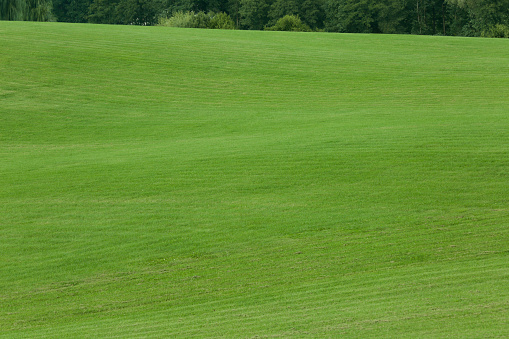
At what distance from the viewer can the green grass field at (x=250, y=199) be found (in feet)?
35.0

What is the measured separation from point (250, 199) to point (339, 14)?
68386 millimetres

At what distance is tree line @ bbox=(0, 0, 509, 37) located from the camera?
71.7 m

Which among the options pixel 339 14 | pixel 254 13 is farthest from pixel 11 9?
pixel 339 14

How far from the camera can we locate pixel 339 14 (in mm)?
80188

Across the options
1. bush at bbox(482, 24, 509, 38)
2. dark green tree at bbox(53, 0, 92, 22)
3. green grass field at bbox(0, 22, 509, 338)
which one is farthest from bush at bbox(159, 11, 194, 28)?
green grass field at bbox(0, 22, 509, 338)

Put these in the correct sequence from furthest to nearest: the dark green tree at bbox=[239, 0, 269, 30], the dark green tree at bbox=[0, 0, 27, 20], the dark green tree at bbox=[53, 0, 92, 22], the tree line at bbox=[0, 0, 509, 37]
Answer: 1. the dark green tree at bbox=[53, 0, 92, 22]
2. the dark green tree at bbox=[239, 0, 269, 30]
3. the tree line at bbox=[0, 0, 509, 37]
4. the dark green tree at bbox=[0, 0, 27, 20]

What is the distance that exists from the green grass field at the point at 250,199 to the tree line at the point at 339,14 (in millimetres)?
41791

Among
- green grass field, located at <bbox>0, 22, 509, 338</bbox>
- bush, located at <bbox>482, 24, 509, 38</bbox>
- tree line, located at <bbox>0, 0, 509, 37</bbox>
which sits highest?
tree line, located at <bbox>0, 0, 509, 37</bbox>

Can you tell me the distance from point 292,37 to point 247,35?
9.30ft

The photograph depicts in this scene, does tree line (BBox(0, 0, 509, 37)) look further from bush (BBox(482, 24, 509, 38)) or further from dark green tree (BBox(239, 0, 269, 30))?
bush (BBox(482, 24, 509, 38))

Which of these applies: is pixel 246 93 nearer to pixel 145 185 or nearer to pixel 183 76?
pixel 183 76

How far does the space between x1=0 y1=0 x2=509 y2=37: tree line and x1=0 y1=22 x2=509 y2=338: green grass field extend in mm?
41791

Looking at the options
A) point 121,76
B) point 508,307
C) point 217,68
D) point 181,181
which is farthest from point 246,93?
point 508,307

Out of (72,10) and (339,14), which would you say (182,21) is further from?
(72,10)
